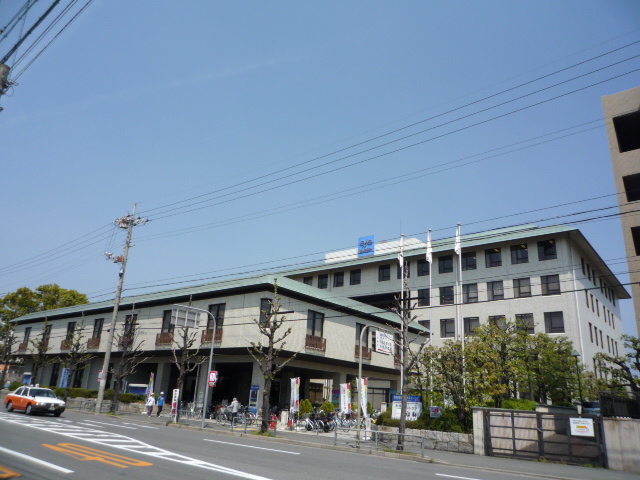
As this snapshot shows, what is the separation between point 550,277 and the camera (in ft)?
142

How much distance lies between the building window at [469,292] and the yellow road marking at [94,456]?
40.3 m

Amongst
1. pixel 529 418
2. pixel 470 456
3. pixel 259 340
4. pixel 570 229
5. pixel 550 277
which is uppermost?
pixel 570 229

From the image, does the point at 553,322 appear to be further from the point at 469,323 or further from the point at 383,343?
the point at 383,343

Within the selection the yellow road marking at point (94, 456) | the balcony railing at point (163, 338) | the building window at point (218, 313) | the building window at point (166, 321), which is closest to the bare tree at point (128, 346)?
the balcony railing at point (163, 338)

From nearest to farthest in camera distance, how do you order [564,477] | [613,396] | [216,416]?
[564,477], [613,396], [216,416]

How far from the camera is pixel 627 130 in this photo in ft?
104

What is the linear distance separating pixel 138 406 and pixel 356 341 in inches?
716

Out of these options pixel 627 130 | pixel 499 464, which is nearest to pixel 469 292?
pixel 627 130

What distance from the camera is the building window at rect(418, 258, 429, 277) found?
5138 centimetres

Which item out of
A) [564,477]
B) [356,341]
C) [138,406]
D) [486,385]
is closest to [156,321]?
[138,406]

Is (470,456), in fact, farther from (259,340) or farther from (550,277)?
(550,277)

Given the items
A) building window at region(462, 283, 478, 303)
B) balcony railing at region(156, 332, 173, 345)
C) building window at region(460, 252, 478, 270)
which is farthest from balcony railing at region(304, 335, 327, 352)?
building window at region(460, 252, 478, 270)

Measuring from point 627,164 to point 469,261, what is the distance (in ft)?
68.8

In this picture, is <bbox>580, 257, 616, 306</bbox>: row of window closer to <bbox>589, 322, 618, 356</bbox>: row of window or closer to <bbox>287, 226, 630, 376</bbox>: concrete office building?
<bbox>287, 226, 630, 376</bbox>: concrete office building
